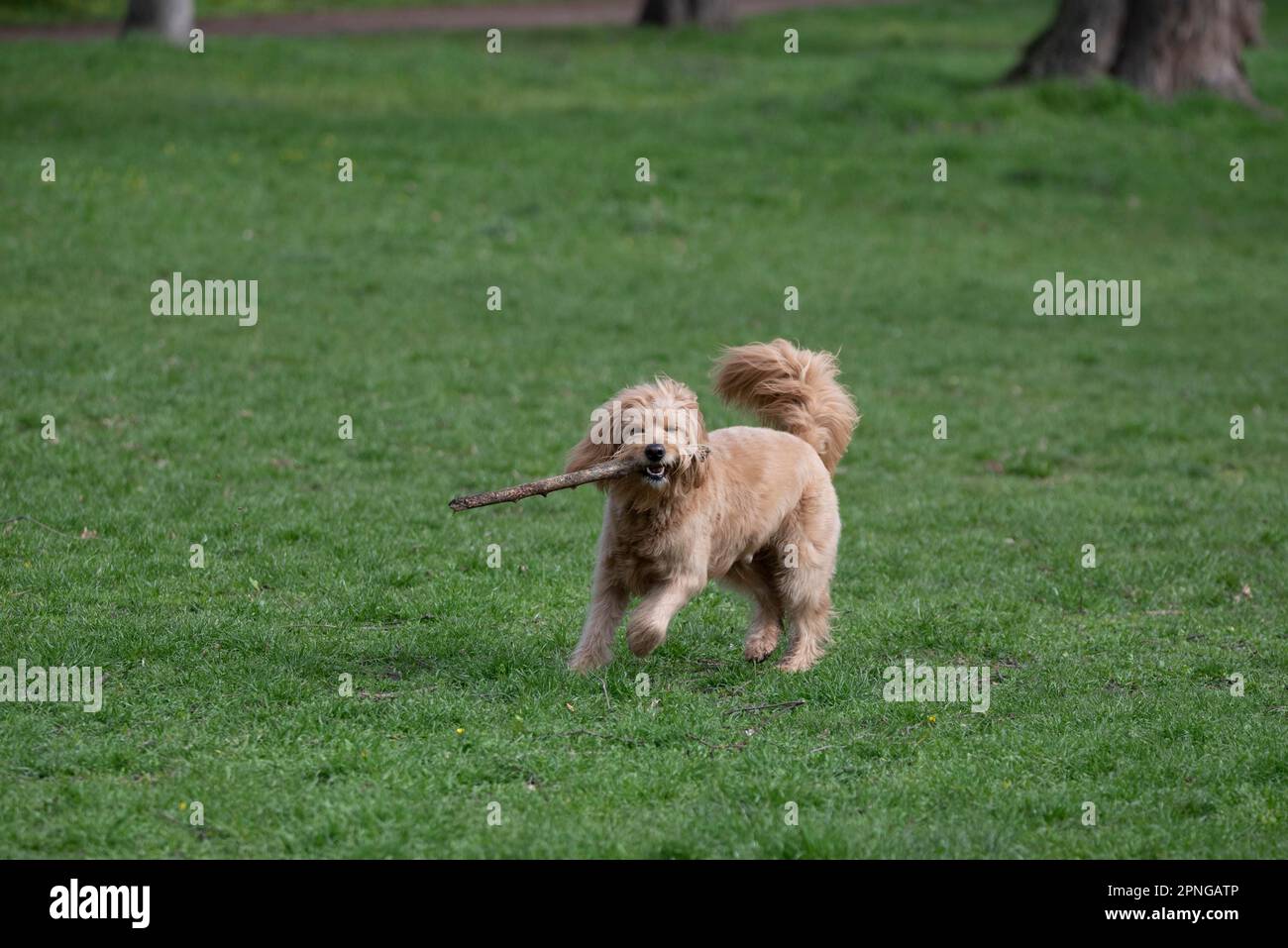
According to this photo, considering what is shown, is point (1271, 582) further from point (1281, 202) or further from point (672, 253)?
point (1281, 202)

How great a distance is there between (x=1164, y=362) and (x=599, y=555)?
10.5 metres

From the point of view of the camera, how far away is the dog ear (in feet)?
24.6

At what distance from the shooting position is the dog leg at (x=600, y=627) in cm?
781

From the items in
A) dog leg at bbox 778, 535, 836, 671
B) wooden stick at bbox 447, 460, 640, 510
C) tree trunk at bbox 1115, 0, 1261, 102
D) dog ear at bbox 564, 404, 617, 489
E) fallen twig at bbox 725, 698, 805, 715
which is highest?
tree trunk at bbox 1115, 0, 1261, 102

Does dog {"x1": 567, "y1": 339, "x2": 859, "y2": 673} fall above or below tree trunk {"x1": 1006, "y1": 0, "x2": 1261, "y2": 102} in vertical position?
below

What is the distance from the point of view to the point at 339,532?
1007cm

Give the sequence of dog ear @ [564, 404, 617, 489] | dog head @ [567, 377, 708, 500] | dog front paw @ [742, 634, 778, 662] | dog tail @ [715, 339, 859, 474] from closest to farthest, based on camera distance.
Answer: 1. dog head @ [567, 377, 708, 500]
2. dog ear @ [564, 404, 617, 489]
3. dog front paw @ [742, 634, 778, 662]
4. dog tail @ [715, 339, 859, 474]

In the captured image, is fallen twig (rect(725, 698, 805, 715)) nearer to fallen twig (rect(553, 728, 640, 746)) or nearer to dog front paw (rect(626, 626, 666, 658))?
Answer: dog front paw (rect(626, 626, 666, 658))

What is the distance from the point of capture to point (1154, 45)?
2538 cm

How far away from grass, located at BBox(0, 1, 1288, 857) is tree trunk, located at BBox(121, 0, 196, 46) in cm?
110

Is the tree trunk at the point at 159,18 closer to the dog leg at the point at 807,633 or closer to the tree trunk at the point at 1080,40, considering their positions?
the tree trunk at the point at 1080,40

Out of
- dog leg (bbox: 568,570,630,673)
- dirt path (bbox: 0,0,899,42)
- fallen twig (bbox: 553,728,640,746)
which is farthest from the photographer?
dirt path (bbox: 0,0,899,42)

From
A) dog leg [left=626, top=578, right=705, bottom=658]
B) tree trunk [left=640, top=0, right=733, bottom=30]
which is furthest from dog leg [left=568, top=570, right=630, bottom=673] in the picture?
tree trunk [left=640, top=0, right=733, bottom=30]

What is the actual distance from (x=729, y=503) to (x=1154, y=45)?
20.6 metres
